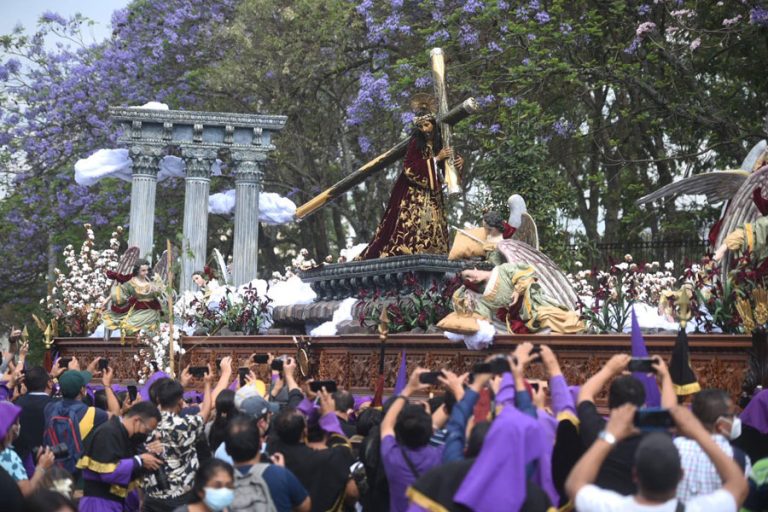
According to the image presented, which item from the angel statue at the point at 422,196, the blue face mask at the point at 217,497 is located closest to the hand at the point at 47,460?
the blue face mask at the point at 217,497

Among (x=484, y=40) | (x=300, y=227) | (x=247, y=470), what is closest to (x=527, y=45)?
(x=484, y=40)

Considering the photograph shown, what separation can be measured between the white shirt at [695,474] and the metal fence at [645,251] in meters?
15.9

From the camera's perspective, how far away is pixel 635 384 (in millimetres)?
6031

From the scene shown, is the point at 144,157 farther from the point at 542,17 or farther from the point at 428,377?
the point at 428,377

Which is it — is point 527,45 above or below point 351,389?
above

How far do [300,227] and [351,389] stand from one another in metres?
24.1

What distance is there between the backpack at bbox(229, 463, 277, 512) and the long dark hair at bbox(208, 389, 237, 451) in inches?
91.8

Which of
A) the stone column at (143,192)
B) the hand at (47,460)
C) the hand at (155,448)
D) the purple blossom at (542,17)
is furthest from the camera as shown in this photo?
the stone column at (143,192)

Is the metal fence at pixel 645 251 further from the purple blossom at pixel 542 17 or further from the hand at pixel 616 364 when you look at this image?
the hand at pixel 616 364

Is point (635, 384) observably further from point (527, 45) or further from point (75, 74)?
point (75, 74)

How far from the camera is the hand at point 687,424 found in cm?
561

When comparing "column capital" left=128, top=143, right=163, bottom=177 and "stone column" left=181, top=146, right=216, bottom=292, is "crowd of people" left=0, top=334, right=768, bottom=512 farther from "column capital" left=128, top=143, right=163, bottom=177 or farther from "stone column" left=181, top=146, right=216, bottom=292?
"column capital" left=128, top=143, right=163, bottom=177

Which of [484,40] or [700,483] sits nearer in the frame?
[700,483]

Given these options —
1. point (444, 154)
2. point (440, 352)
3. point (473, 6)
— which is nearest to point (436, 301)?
point (440, 352)
